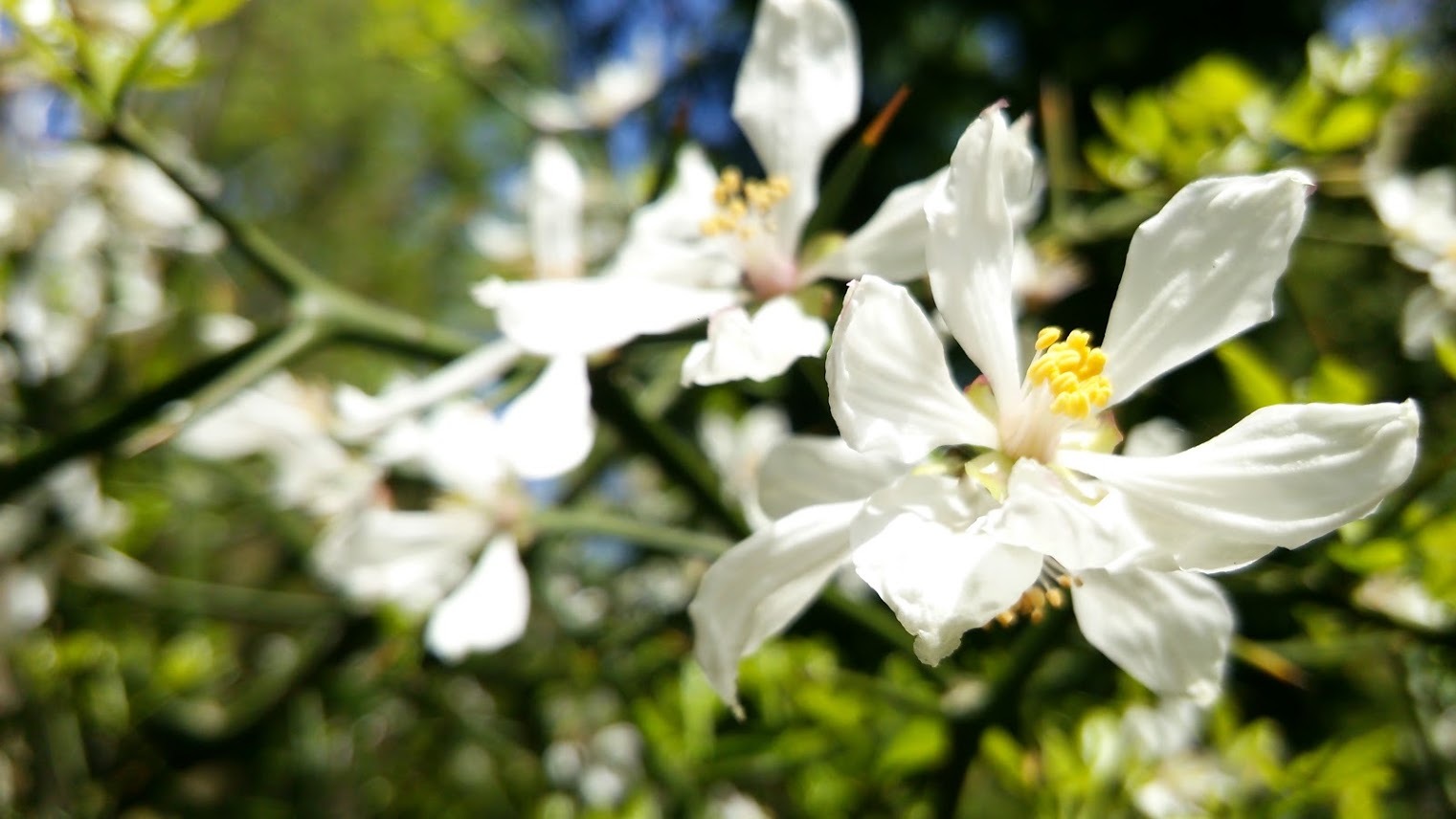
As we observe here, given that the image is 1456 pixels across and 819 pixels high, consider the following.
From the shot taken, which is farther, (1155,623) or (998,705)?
Result: (998,705)

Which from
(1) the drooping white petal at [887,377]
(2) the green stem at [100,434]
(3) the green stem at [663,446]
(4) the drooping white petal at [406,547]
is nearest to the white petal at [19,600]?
(4) the drooping white petal at [406,547]

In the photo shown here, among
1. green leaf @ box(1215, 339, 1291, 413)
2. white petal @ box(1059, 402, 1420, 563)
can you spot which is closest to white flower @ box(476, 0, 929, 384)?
white petal @ box(1059, 402, 1420, 563)

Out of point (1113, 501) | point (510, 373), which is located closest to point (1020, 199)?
point (1113, 501)

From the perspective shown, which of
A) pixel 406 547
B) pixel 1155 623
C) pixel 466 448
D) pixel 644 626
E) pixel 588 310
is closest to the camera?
pixel 1155 623

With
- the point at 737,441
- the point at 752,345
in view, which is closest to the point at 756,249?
the point at 752,345

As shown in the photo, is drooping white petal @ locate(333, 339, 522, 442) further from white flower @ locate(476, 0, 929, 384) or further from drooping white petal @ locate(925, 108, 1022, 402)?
drooping white petal @ locate(925, 108, 1022, 402)

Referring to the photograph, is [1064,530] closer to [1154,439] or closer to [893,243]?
[893,243]

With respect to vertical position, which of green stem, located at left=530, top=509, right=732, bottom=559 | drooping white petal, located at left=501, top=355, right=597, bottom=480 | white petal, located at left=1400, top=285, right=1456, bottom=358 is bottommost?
green stem, located at left=530, top=509, right=732, bottom=559
